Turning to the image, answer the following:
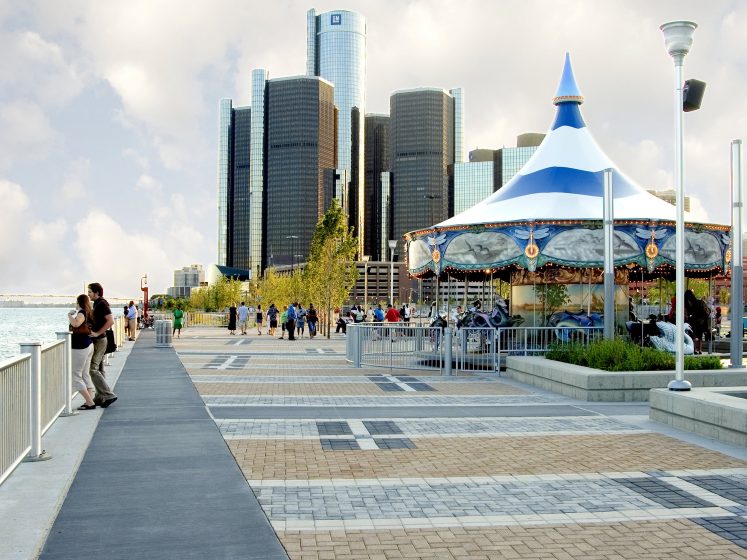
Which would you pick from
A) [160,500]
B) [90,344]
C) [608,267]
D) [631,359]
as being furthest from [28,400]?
[608,267]

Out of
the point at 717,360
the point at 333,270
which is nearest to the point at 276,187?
the point at 333,270

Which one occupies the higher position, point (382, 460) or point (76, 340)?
point (76, 340)

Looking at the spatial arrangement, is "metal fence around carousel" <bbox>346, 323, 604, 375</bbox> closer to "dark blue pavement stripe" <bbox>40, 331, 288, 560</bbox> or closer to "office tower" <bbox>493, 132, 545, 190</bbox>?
"dark blue pavement stripe" <bbox>40, 331, 288, 560</bbox>

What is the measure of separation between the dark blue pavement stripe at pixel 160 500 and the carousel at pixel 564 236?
41.2 ft

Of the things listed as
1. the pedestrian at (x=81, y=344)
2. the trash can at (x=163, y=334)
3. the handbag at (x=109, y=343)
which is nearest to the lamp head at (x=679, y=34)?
the pedestrian at (x=81, y=344)

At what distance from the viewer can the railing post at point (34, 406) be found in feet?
28.4

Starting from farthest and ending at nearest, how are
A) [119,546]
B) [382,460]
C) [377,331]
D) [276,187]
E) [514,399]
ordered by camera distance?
1. [276,187]
2. [377,331]
3. [514,399]
4. [382,460]
5. [119,546]

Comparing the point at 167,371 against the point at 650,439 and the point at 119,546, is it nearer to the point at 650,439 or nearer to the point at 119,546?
the point at 650,439

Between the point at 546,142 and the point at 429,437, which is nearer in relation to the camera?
the point at 429,437

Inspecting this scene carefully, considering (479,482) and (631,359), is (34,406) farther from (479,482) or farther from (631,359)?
(631,359)

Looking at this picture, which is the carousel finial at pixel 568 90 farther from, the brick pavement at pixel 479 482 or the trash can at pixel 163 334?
the trash can at pixel 163 334

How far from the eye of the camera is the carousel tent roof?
22.6 meters

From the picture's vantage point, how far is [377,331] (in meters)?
21.1

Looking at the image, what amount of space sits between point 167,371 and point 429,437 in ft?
35.4
